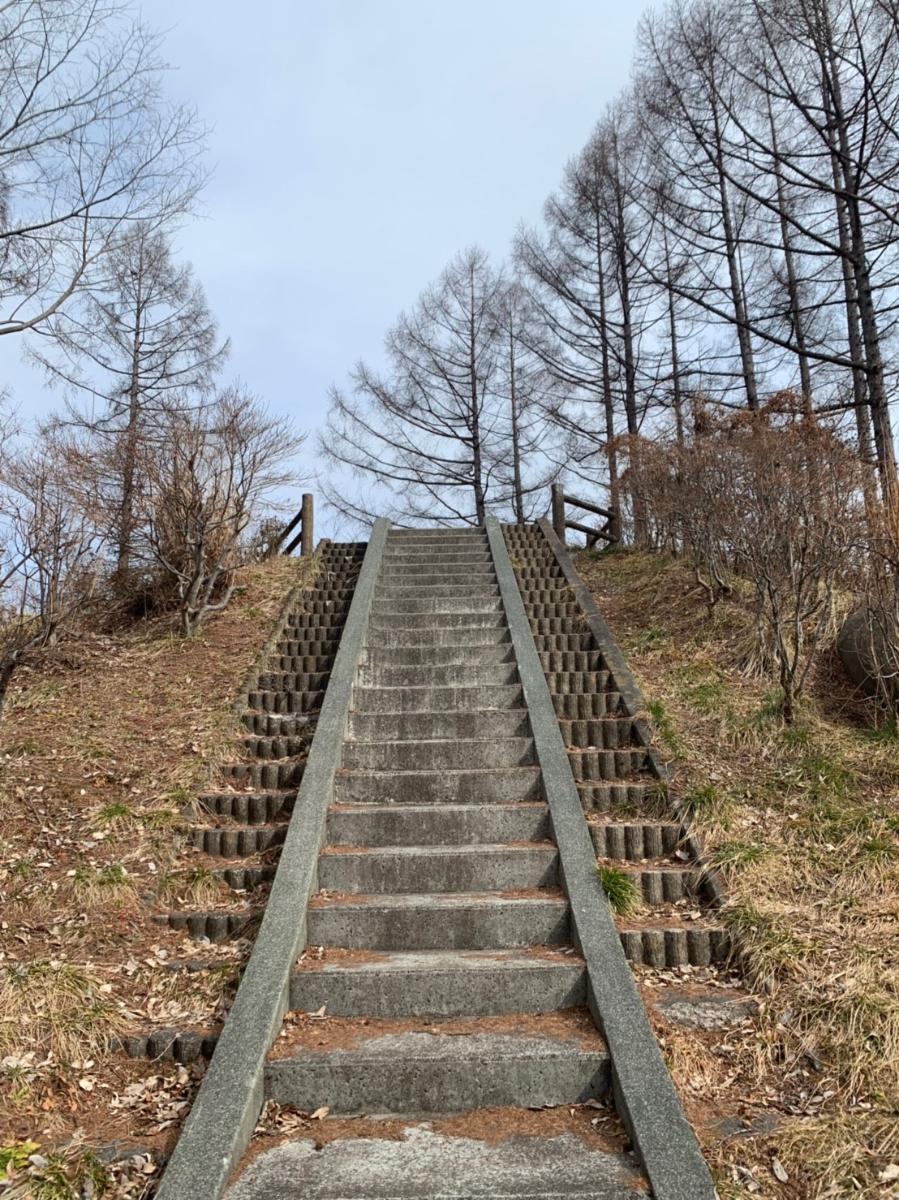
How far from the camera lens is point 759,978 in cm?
388

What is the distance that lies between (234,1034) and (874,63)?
9.70 meters

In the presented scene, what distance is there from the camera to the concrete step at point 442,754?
5934 millimetres

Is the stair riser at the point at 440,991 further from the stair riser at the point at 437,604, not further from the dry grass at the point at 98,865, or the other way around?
the stair riser at the point at 437,604

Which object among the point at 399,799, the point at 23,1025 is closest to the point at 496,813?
the point at 399,799

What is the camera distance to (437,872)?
187 inches

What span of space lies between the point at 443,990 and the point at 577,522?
36.1 ft

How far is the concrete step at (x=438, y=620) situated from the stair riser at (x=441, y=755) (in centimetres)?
255

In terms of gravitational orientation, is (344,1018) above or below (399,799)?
below

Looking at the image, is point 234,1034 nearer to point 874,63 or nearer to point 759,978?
point 759,978

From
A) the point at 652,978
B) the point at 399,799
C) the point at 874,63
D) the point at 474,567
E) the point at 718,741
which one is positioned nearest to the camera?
the point at 652,978

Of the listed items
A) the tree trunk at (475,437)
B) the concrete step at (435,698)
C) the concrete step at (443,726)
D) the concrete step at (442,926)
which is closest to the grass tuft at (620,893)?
the concrete step at (442,926)

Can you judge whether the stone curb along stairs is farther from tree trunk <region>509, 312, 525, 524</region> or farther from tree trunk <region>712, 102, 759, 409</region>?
tree trunk <region>509, 312, 525, 524</region>

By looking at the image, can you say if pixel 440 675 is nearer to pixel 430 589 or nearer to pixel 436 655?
pixel 436 655

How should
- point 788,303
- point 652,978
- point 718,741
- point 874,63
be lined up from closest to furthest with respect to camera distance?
point 652,978, point 718,741, point 874,63, point 788,303
